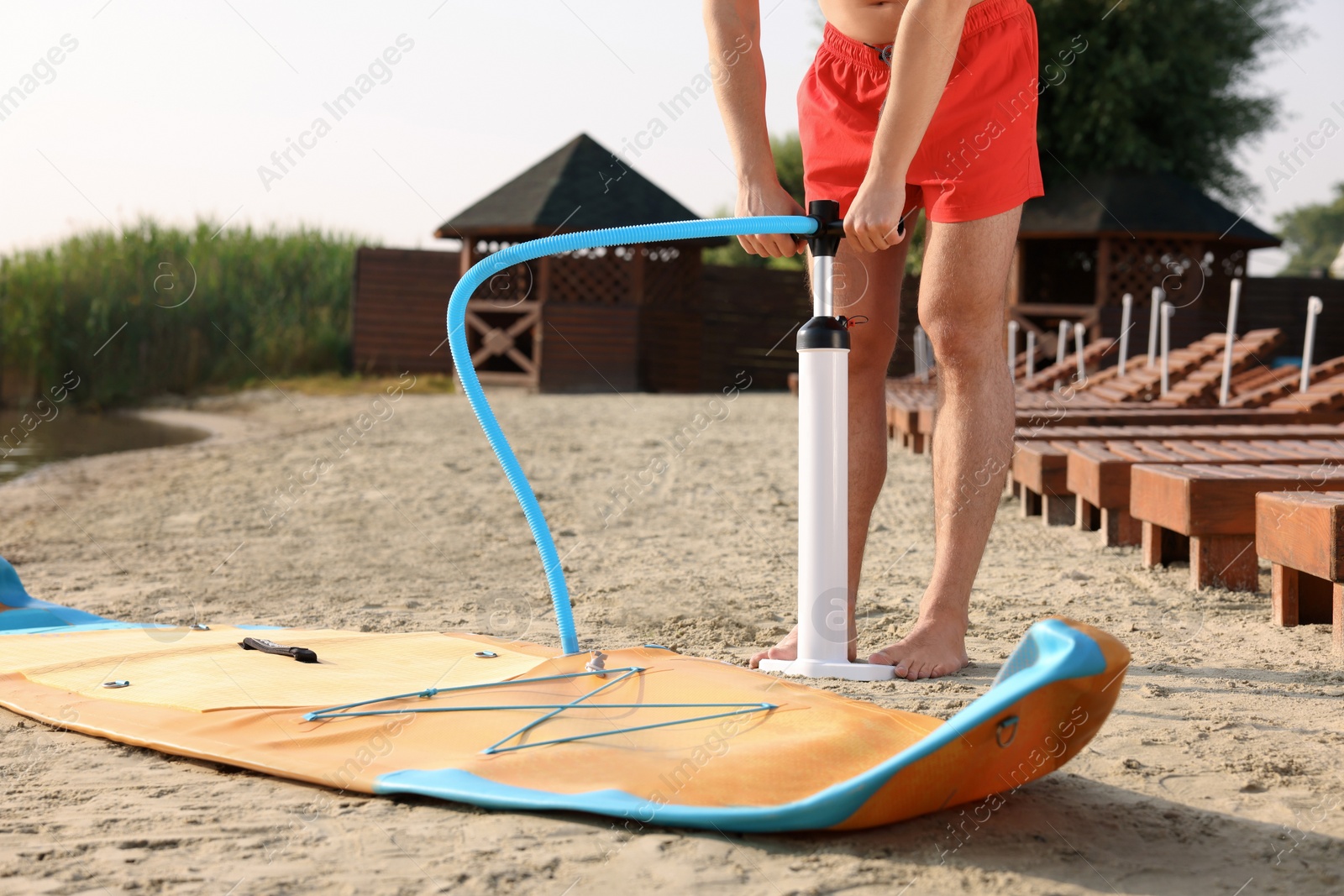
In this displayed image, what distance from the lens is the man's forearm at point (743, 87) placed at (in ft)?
7.55

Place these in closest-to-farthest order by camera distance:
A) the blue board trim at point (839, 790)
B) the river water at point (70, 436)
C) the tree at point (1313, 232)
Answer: the blue board trim at point (839, 790)
the river water at point (70, 436)
the tree at point (1313, 232)

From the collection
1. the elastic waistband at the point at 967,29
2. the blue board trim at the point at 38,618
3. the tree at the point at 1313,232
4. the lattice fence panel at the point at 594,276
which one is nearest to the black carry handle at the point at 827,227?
the elastic waistband at the point at 967,29

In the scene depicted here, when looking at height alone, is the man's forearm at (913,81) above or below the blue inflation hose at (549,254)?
above

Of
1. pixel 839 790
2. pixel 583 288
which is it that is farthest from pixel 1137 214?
pixel 839 790

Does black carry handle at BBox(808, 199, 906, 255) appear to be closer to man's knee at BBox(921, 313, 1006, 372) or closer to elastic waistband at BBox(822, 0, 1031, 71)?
man's knee at BBox(921, 313, 1006, 372)

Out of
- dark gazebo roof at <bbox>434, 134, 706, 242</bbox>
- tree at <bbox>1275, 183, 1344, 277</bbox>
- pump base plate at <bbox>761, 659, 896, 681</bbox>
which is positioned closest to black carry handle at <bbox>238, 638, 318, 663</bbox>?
pump base plate at <bbox>761, 659, 896, 681</bbox>

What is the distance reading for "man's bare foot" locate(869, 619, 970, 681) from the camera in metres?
2.08

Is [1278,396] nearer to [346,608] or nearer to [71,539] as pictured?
[346,608]

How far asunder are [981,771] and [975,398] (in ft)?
3.38

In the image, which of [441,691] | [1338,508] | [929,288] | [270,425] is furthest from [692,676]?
[270,425]

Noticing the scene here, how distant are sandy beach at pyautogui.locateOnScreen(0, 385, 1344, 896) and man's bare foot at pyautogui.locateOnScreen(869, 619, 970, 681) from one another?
0.21ft

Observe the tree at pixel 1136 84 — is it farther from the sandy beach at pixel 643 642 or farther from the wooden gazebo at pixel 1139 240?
the sandy beach at pixel 643 642

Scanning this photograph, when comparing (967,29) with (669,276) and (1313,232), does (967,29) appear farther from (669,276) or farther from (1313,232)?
(1313,232)

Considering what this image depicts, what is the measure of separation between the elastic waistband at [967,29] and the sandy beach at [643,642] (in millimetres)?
1250
